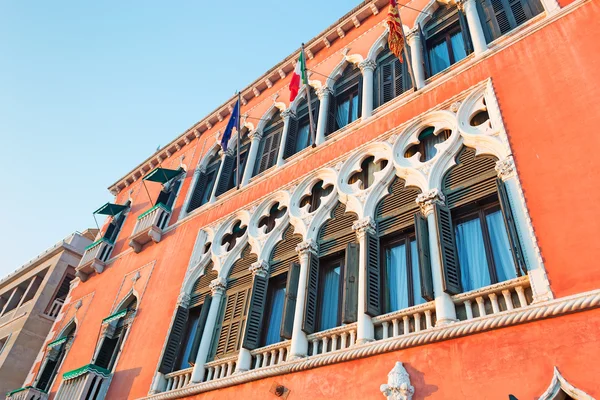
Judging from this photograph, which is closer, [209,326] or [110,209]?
[209,326]

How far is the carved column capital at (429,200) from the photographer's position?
697 cm

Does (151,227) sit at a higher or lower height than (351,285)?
higher

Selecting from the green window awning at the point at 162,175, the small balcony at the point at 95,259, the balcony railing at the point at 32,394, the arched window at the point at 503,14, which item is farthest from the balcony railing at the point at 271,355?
the small balcony at the point at 95,259

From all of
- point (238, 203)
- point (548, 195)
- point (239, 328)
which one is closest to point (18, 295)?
point (238, 203)

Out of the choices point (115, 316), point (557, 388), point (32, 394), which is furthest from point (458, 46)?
point (32, 394)

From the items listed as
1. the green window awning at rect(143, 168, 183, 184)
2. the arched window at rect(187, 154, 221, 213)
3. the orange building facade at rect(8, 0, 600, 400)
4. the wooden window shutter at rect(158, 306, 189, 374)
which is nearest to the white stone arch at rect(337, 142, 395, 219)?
the orange building facade at rect(8, 0, 600, 400)

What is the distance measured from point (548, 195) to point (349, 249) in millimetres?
2856

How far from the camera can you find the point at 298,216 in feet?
29.9

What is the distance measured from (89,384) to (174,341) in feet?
6.97

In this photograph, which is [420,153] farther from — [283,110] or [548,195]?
[283,110]

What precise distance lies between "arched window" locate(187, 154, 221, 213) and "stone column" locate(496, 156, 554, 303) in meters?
8.43

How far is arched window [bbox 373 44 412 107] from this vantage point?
993 cm

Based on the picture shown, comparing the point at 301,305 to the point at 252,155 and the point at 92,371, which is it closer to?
the point at 92,371

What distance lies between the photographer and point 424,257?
255 inches
